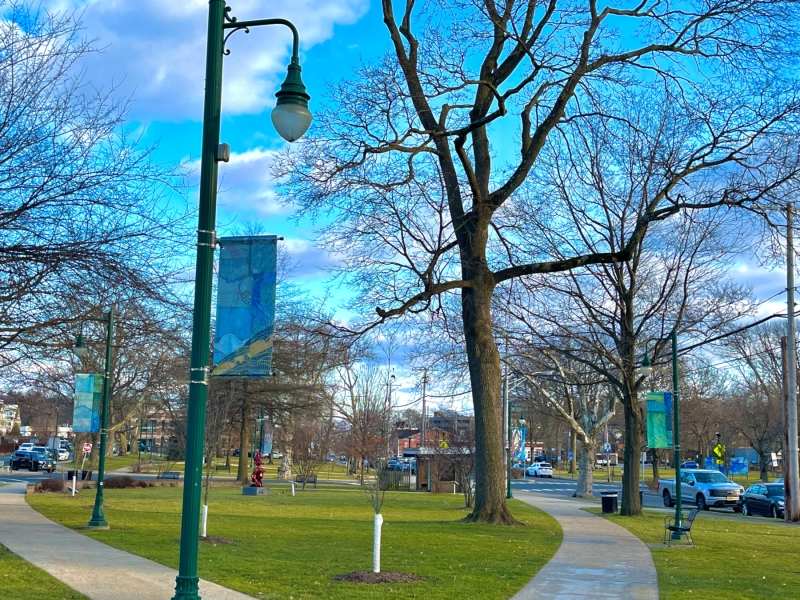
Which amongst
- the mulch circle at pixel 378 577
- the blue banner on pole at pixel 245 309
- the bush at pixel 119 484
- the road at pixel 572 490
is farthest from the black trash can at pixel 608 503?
the blue banner on pole at pixel 245 309

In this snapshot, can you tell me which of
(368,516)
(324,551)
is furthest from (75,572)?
(368,516)

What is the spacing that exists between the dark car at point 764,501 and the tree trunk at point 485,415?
640 inches

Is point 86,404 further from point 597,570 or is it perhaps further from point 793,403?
point 793,403

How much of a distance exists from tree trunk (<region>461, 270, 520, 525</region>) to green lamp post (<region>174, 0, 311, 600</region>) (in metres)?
15.1

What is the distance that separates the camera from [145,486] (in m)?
39.0

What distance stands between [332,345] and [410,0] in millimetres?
9308

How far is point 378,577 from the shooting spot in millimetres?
12203

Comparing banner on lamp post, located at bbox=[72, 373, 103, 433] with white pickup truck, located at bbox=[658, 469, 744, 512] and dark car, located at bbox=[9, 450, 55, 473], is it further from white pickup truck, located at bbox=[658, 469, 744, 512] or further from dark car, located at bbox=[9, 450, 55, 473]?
dark car, located at bbox=[9, 450, 55, 473]

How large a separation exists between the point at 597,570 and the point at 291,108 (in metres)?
10.0

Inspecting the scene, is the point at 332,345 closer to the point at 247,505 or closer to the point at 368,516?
the point at 368,516

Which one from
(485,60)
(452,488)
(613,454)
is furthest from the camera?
(613,454)

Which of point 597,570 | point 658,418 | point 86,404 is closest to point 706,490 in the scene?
point 658,418

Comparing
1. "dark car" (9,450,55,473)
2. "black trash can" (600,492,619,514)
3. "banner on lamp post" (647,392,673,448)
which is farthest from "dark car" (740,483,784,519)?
"dark car" (9,450,55,473)

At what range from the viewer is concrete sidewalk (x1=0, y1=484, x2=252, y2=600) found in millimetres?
10734
